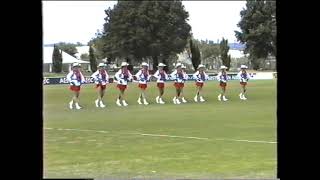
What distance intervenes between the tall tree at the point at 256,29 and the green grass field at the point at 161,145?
87.4ft

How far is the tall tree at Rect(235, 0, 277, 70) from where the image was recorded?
4216cm

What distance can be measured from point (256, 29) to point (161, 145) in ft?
124

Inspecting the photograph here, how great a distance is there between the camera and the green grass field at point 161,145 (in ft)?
22.8

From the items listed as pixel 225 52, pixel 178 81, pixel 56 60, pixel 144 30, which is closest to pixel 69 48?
pixel 144 30

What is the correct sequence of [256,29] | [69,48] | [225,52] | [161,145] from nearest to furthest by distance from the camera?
1. [161,145]
2. [256,29]
3. [225,52]
4. [69,48]

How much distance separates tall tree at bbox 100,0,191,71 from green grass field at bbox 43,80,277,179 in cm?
3840

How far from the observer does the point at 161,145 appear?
9.45 m

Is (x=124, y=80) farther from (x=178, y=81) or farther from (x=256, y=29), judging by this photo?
(x=256, y=29)

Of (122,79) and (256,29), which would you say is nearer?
(122,79)

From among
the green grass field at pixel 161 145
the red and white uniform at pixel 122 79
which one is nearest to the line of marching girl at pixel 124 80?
the red and white uniform at pixel 122 79

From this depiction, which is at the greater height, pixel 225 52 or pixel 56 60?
pixel 225 52

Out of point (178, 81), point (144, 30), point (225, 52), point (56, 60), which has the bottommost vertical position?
point (178, 81)
